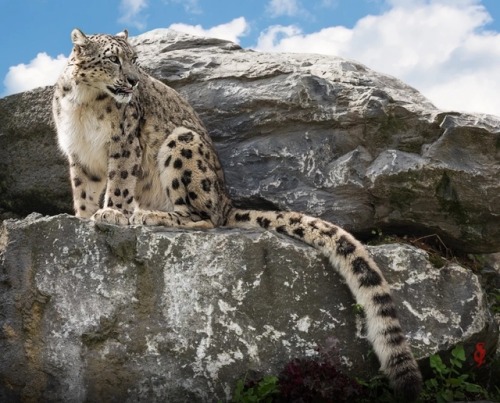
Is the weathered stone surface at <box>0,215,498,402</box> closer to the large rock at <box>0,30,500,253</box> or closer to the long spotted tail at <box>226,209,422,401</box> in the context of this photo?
the long spotted tail at <box>226,209,422,401</box>

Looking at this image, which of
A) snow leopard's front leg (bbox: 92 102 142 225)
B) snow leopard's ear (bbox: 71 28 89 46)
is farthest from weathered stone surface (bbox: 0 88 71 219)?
snow leopard's front leg (bbox: 92 102 142 225)

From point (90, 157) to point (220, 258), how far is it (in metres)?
1.69

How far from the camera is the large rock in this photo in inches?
272

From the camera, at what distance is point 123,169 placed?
6.62m

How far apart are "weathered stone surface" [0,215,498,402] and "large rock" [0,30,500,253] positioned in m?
1.40

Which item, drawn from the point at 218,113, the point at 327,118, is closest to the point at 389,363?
→ the point at 327,118

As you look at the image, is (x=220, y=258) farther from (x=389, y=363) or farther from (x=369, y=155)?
(x=369, y=155)

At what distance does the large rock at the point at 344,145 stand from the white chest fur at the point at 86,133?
1.29m

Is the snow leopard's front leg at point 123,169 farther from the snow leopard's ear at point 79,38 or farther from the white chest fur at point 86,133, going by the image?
the snow leopard's ear at point 79,38

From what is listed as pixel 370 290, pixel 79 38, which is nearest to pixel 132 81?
pixel 79 38

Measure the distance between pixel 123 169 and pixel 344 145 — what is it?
2013mm

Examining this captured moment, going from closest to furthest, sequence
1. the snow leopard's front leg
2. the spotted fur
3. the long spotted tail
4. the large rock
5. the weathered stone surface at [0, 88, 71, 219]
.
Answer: the long spotted tail < the spotted fur < the snow leopard's front leg < the large rock < the weathered stone surface at [0, 88, 71, 219]

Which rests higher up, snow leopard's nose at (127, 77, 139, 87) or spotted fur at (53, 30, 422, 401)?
snow leopard's nose at (127, 77, 139, 87)

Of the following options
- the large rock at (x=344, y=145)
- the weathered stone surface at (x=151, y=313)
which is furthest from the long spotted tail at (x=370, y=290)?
the large rock at (x=344, y=145)
